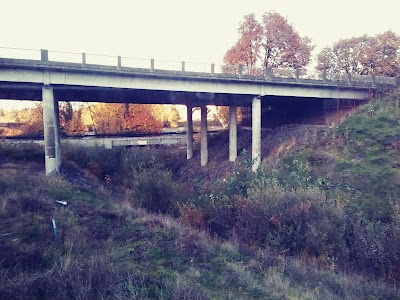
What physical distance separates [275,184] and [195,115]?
4591 centimetres

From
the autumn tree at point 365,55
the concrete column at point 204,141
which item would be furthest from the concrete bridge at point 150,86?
the autumn tree at point 365,55

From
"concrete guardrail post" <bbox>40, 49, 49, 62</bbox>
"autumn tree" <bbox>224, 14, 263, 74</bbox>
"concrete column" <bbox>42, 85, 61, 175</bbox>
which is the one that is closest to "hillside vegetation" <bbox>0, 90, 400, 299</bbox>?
"concrete column" <bbox>42, 85, 61, 175</bbox>

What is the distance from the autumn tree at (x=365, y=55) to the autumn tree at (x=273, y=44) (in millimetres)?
2223

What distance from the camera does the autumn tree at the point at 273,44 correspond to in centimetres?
3216

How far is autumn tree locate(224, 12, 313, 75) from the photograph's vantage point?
32.2m

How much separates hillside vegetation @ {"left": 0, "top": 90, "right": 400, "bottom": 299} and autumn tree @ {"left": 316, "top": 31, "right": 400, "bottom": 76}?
1774 cm

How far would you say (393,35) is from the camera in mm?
29141

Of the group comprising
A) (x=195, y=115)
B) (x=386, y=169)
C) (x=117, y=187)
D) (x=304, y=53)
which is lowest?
(x=117, y=187)

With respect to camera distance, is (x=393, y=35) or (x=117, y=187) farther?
(x=393, y=35)

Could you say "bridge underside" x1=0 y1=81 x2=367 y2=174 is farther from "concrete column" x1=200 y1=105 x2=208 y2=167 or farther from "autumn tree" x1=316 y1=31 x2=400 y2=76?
"autumn tree" x1=316 y1=31 x2=400 y2=76

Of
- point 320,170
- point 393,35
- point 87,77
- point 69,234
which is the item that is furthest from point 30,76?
point 393,35

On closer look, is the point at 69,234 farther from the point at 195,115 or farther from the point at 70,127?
the point at 195,115

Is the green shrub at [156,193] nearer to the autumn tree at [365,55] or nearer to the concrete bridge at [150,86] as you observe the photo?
the concrete bridge at [150,86]

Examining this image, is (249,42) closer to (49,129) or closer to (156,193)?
(49,129)
